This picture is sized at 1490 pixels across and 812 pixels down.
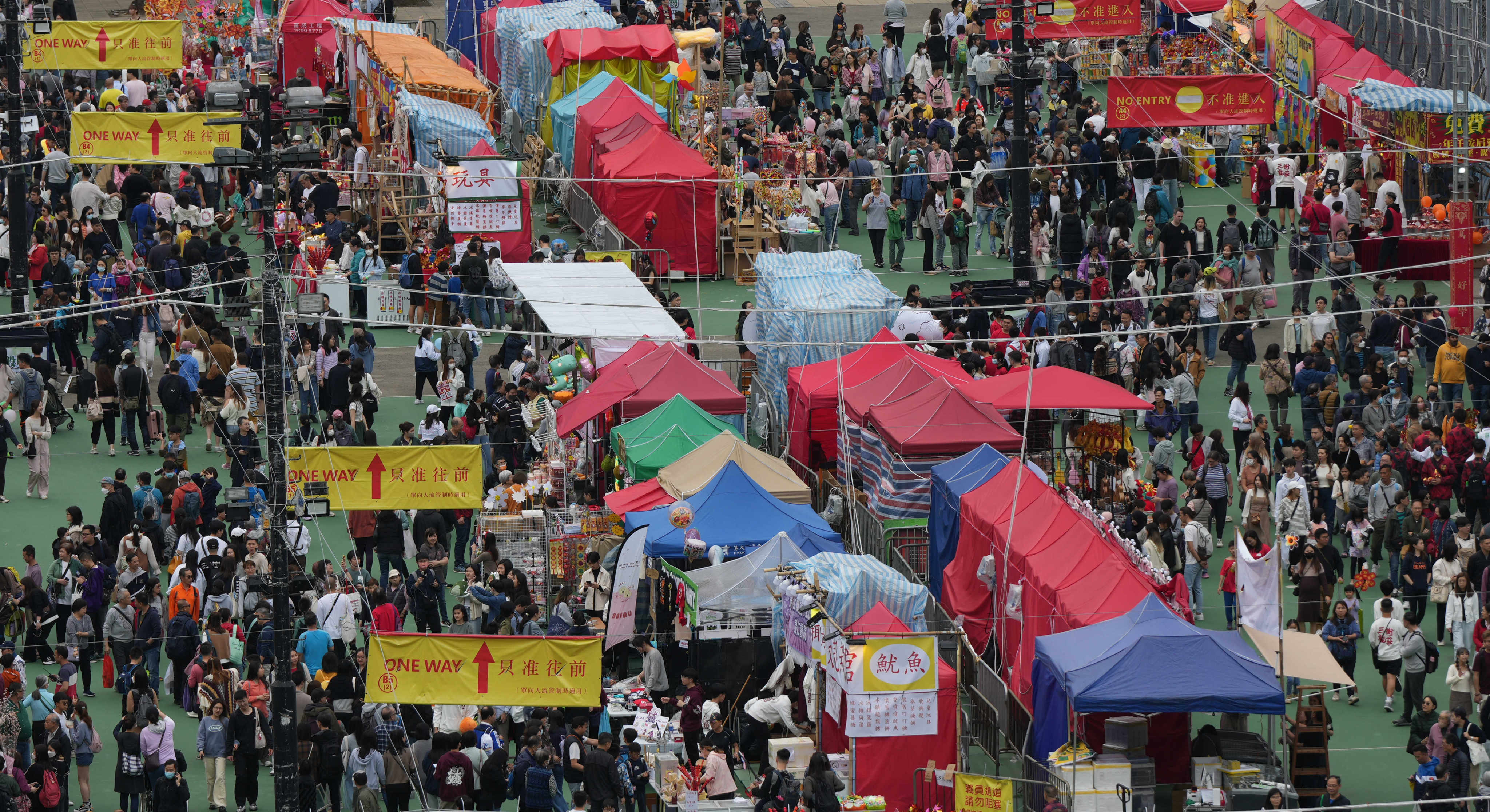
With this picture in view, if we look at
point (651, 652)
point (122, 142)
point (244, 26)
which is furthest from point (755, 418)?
point (244, 26)

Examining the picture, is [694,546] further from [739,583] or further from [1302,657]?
[1302,657]

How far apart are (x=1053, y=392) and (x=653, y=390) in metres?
5.10

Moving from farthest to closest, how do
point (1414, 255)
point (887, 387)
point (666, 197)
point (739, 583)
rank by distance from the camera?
point (666, 197) < point (1414, 255) < point (887, 387) < point (739, 583)

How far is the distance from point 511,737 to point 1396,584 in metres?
10.4

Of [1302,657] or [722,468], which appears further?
[722,468]

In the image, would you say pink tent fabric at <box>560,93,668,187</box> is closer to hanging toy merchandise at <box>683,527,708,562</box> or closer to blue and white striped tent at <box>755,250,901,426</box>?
blue and white striped tent at <box>755,250,901,426</box>

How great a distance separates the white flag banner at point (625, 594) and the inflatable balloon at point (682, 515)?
1.36 ft

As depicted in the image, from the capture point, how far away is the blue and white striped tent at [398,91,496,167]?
1575 inches

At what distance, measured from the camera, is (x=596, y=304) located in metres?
33.1

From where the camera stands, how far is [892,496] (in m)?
28.4

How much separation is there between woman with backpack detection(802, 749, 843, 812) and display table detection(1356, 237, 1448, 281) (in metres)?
17.9

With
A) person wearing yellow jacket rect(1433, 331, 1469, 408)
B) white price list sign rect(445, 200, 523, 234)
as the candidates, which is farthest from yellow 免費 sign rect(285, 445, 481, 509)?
person wearing yellow jacket rect(1433, 331, 1469, 408)

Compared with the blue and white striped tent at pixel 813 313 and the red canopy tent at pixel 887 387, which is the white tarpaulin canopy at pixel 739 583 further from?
the blue and white striped tent at pixel 813 313

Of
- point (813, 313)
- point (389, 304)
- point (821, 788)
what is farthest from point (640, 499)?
point (389, 304)
